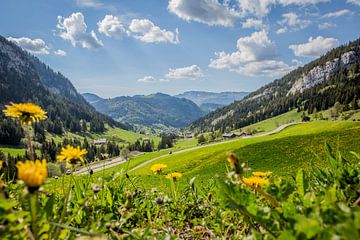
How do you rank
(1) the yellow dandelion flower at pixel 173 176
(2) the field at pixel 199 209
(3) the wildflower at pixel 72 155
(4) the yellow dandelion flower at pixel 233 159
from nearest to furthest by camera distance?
(2) the field at pixel 199 209 < (4) the yellow dandelion flower at pixel 233 159 < (3) the wildflower at pixel 72 155 < (1) the yellow dandelion flower at pixel 173 176

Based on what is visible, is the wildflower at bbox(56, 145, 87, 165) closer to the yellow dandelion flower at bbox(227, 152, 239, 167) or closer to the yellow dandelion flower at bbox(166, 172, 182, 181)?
the yellow dandelion flower at bbox(227, 152, 239, 167)

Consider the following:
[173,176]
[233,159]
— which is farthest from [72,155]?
[173,176]

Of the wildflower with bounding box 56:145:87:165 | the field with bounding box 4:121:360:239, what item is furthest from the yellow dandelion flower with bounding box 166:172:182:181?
the wildflower with bounding box 56:145:87:165

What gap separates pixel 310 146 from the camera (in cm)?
2772

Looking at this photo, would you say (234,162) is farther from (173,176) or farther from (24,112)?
(173,176)

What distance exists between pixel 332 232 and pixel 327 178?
1915 millimetres

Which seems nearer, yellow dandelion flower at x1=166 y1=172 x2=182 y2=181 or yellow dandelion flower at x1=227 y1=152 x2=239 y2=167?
yellow dandelion flower at x1=227 y1=152 x2=239 y2=167

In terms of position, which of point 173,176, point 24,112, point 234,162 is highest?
point 24,112

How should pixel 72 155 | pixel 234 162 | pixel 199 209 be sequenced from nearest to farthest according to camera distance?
pixel 234 162 → pixel 72 155 → pixel 199 209

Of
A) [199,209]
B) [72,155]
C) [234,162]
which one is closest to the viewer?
[234,162]

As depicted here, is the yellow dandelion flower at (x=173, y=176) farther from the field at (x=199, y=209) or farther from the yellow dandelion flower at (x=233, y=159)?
the yellow dandelion flower at (x=233, y=159)

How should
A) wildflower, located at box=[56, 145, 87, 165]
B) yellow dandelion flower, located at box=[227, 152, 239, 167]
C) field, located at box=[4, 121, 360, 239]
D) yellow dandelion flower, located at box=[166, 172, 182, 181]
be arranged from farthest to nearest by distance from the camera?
yellow dandelion flower, located at box=[166, 172, 182, 181]
wildflower, located at box=[56, 145, 87, 165]
yellow dandelion flower, located at box=[227, 152, 239, 167]
field, located at box=[4, 121, 360, 239]

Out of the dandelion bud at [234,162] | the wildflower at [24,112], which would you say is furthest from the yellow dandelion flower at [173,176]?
the dandelion bud at [234,162]

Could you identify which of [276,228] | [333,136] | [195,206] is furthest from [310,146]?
[276,228]
